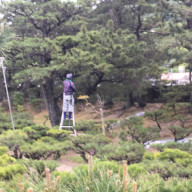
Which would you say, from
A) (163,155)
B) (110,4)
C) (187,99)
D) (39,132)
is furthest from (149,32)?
(163,155)

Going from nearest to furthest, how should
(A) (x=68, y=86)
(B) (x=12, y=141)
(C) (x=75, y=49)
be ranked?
1. (B) (x=12, y=141)
2. (A) (x=68, y=86)
3. (C) (x=75, y=49)

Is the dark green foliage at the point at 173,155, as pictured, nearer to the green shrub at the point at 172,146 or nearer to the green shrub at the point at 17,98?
the green shrub at the point at 172,146

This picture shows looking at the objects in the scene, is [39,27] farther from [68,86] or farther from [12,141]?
[12,141]

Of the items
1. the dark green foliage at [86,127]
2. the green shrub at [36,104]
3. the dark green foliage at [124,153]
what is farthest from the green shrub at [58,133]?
the green shrub at [36,104]

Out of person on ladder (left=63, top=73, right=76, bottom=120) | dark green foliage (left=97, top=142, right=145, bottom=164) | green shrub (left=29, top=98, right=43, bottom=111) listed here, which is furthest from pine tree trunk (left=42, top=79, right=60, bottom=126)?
green shrub (left=29, top=98, right=43, bottom=111)

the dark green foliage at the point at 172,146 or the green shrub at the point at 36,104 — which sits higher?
the dark green foliage at the point at 172,146

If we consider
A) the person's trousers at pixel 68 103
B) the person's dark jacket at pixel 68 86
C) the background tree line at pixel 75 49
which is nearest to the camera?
the person's dark jacket at pixel 68 86

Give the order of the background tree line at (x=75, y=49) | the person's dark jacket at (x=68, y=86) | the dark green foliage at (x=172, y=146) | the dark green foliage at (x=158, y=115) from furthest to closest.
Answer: the dark green foliage at (x=158, y=115)
the background tree line at (x=75, y=49)
the person's dark jacket at (x=68, y=86)
the dark green foliage at (x=172, y=146)

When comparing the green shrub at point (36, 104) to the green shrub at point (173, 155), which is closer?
the green shrub at point (173, 155)

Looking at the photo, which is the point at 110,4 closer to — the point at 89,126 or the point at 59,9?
the point at 59,9

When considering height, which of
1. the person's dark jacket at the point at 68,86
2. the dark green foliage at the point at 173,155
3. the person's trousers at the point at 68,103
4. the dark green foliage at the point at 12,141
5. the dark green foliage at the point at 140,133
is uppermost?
the person's dark jacket at the point at 68,86

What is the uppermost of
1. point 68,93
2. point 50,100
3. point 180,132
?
point 68,93

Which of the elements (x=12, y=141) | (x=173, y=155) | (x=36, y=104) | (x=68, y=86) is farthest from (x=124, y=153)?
(x=36, y=104)

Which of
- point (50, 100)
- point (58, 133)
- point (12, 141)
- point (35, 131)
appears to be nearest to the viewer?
point (12, 141)
